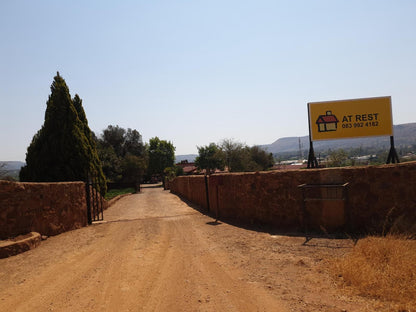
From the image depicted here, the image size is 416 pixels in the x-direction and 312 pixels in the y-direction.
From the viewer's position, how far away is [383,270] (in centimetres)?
531

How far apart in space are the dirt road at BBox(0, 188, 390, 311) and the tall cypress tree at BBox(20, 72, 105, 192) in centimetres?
1090

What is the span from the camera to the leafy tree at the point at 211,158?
2773 inches

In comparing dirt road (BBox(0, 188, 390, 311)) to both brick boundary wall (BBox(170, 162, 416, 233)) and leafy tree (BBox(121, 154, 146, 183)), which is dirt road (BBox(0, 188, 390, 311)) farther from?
leafy tree (BBox(121, 154, 146, 183))

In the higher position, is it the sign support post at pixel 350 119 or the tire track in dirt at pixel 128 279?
the sign support post at pixel 350 119

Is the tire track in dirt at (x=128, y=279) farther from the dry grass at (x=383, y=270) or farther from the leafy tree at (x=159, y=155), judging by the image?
the leafy tree at (x=159, y=155)

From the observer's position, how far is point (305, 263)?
6203 millimetres

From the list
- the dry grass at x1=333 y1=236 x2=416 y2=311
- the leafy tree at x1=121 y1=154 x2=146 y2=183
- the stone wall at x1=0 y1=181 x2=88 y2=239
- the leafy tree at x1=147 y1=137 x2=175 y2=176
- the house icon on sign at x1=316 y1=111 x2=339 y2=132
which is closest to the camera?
the dry grass at x1=333 y1=236 x2=416 y2=311

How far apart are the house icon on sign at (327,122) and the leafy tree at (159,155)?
7101cm

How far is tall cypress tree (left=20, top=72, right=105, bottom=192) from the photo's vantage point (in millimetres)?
19250

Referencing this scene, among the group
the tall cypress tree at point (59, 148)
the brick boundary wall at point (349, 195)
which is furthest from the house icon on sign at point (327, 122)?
the tall cypress tree at point (59, 148)

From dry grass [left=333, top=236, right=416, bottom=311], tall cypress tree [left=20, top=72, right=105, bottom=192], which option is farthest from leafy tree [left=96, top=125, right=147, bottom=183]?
dry grass [left=333, top=236, right=416, bottom=311]

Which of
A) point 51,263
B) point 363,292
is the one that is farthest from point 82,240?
point 363,292

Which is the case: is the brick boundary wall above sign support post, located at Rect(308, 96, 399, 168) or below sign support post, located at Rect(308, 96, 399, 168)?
below

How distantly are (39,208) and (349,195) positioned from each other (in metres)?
8.98
